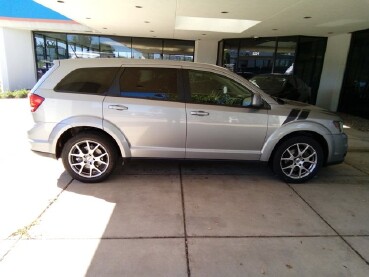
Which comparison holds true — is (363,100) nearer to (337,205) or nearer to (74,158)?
(337,205)

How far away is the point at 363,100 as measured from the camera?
10.5 metres

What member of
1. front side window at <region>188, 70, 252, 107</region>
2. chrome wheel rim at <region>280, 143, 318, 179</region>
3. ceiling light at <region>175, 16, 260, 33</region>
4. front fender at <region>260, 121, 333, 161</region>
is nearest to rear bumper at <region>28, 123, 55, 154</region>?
front side window at <region>188, 70, 252, 107</region>

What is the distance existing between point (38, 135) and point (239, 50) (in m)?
12.4

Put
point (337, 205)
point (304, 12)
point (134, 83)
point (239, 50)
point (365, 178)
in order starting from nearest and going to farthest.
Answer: point (337, 205) → point (134, 83) → point (365, 178) → point (304, 12) → point (239, 50)

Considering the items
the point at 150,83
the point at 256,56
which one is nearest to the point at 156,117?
the point at 150,83

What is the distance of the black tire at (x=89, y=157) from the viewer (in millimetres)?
4156

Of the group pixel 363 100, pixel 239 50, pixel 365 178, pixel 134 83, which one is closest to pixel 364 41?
pixel 363 100

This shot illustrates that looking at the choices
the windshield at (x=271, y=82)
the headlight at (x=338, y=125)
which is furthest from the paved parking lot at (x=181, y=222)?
the windshield at (x=271, y=82)

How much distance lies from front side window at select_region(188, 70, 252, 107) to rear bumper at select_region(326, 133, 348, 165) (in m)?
1.52

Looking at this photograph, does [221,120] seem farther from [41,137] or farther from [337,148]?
[41,137]

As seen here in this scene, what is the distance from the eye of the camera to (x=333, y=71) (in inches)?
482

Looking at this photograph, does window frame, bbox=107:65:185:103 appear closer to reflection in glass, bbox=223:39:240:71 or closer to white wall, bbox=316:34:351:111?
white wall, bbox=316:34:351:111

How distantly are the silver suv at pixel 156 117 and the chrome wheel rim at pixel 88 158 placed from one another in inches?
0.5

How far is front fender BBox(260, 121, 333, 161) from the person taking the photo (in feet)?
14.2
